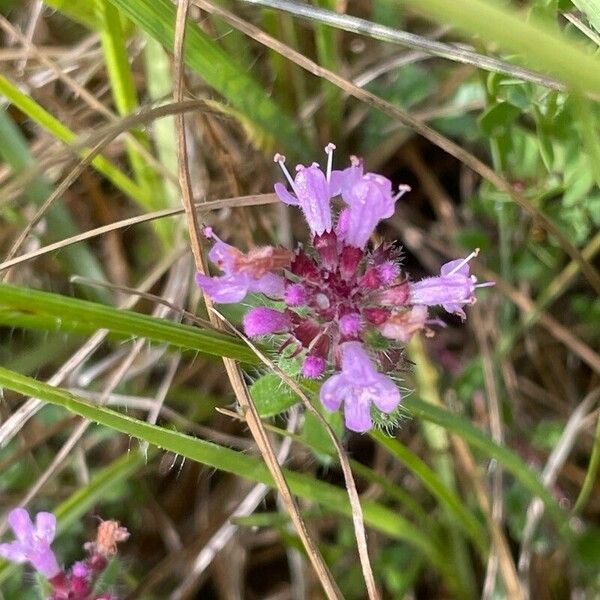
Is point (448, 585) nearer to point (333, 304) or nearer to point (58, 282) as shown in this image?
point (333, 304)

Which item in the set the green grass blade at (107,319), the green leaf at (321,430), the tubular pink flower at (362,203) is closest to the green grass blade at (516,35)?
the tubular pink flower at (362,203)

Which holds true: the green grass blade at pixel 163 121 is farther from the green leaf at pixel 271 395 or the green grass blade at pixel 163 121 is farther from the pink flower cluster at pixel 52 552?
the pink flower cluster at pixel 52 552

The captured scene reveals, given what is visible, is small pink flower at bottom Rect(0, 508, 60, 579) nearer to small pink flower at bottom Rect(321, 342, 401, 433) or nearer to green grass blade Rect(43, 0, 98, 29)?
small pink flower at bottom Rect(321, 342, 401, 433)

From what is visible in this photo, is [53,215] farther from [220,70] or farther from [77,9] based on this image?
[220,70]

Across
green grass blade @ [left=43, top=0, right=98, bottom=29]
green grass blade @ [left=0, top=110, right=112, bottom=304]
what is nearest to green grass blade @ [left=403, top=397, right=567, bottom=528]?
green grass blade @ [left=0, top=110, right=112, bottom=304]

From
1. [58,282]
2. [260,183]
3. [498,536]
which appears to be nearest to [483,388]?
[498,536]

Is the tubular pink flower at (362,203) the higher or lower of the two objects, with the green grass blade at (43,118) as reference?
higher

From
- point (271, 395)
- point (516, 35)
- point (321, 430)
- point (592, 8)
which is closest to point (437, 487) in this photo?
point (321, 430)
